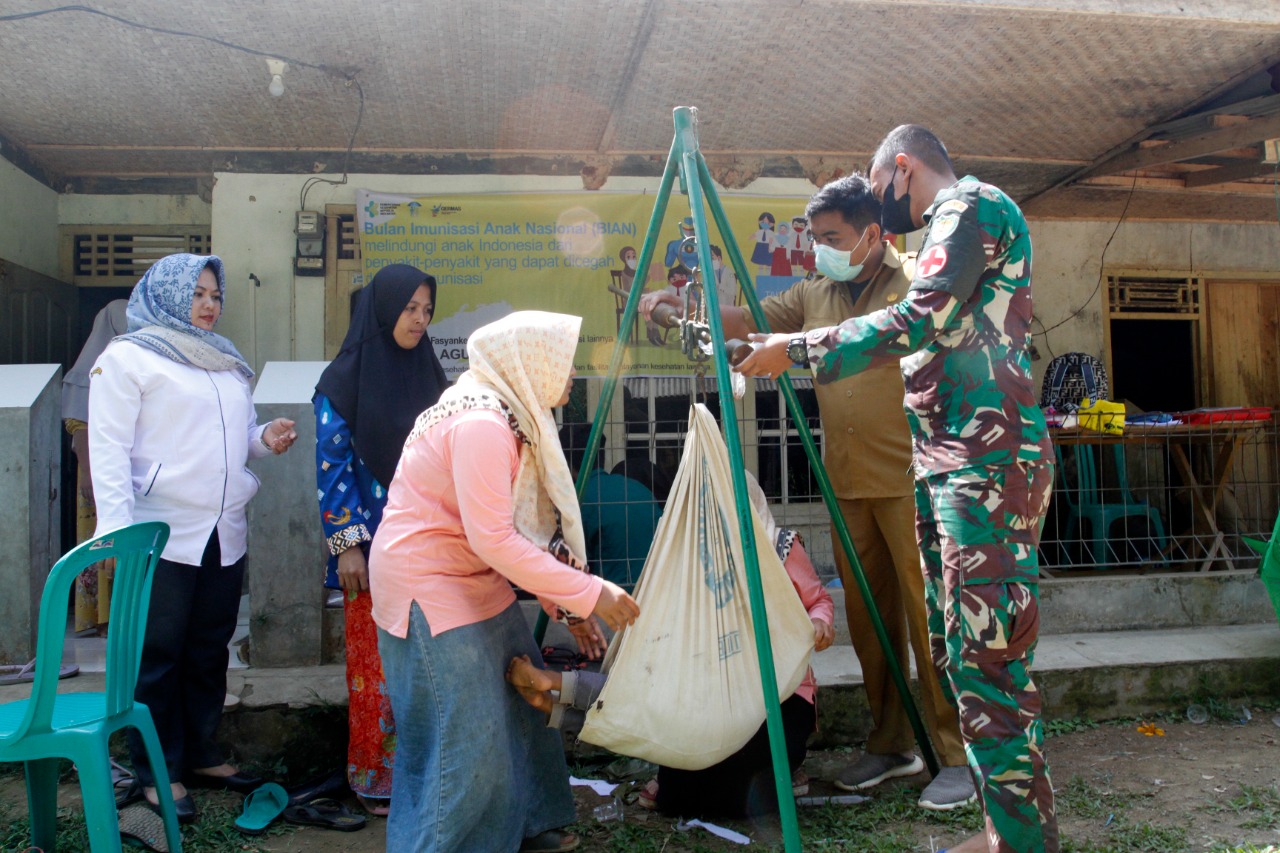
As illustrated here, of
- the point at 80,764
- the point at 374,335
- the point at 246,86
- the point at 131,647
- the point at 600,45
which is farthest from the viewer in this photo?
the point at 246,86

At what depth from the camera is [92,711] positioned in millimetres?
2236

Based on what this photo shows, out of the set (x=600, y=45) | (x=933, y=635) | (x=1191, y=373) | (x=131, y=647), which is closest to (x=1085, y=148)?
(x=1191, y=373)

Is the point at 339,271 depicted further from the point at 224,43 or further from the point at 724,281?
the point at 724,281

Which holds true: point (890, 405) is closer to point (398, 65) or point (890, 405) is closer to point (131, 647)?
point (131, 647)

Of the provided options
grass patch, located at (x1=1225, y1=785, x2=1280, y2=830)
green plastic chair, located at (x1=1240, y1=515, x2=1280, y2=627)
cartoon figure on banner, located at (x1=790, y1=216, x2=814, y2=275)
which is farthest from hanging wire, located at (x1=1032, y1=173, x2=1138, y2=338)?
grass patch, located at (x1=1225, y1=785, x2=1280, y2=830)

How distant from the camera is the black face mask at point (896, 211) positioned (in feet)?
7.84

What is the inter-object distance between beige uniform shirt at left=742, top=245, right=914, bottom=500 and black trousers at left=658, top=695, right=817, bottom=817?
28.5 inches

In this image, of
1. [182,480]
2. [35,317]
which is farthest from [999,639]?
[35,317]

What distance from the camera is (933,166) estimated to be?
2.37 meters

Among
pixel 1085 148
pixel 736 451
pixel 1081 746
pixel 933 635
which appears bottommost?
pixel 1081 746

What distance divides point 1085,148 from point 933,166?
12.2 ft

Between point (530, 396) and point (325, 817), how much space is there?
1507mm

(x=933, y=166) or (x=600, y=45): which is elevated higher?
(x=600, y=45)

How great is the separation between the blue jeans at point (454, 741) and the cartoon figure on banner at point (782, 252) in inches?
137
